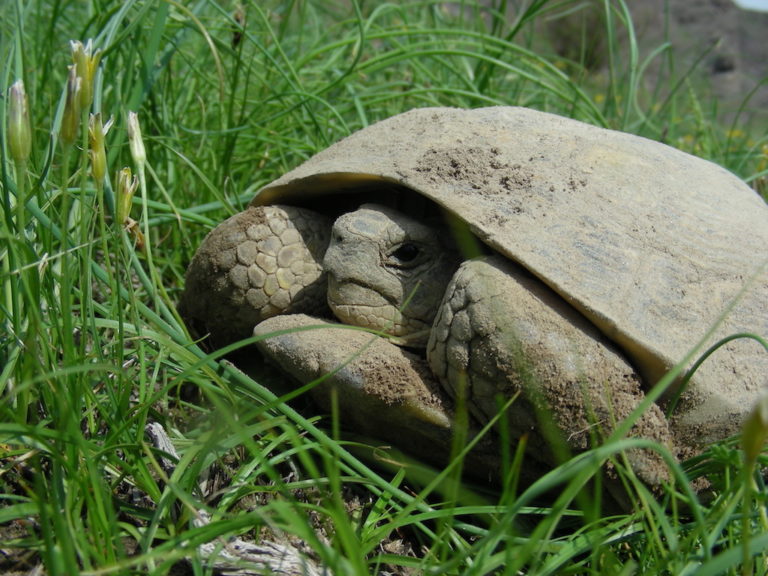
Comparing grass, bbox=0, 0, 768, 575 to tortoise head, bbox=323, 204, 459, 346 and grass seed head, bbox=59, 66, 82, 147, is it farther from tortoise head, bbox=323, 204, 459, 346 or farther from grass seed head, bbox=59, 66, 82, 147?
tortoise head, bbox=323, 204, 459, 346

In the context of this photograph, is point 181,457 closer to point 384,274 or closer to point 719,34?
point 384,274

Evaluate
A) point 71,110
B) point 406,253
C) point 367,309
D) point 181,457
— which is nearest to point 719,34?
point 406,253

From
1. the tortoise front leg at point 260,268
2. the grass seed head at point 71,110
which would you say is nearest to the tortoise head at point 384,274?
the tortoise front leg at point 260,268

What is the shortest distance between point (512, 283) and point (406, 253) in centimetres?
40

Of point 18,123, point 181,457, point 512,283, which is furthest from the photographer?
point 512,283

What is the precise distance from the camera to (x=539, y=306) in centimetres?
175

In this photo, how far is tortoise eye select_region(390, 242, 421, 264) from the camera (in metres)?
2.09

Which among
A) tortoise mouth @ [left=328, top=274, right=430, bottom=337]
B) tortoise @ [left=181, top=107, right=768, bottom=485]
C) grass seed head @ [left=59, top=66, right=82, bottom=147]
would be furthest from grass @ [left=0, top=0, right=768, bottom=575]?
tortoise mouth @ [left=328, top=274, right=430, bottom=337]

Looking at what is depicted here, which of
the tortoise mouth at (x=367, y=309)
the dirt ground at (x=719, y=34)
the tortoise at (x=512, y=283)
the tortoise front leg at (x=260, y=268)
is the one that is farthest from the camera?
the dirt ground at (x=719, y=34)

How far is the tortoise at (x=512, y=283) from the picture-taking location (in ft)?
5.65

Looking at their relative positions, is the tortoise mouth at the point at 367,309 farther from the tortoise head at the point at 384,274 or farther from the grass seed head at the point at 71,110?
the grass seed head at the point at 71,110

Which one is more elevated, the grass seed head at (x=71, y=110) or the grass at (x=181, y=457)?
the grass seed head at (x=71, y=110)

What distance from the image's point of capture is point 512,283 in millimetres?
1780

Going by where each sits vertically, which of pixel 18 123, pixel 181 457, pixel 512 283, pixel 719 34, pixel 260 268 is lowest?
pixel 181 457
